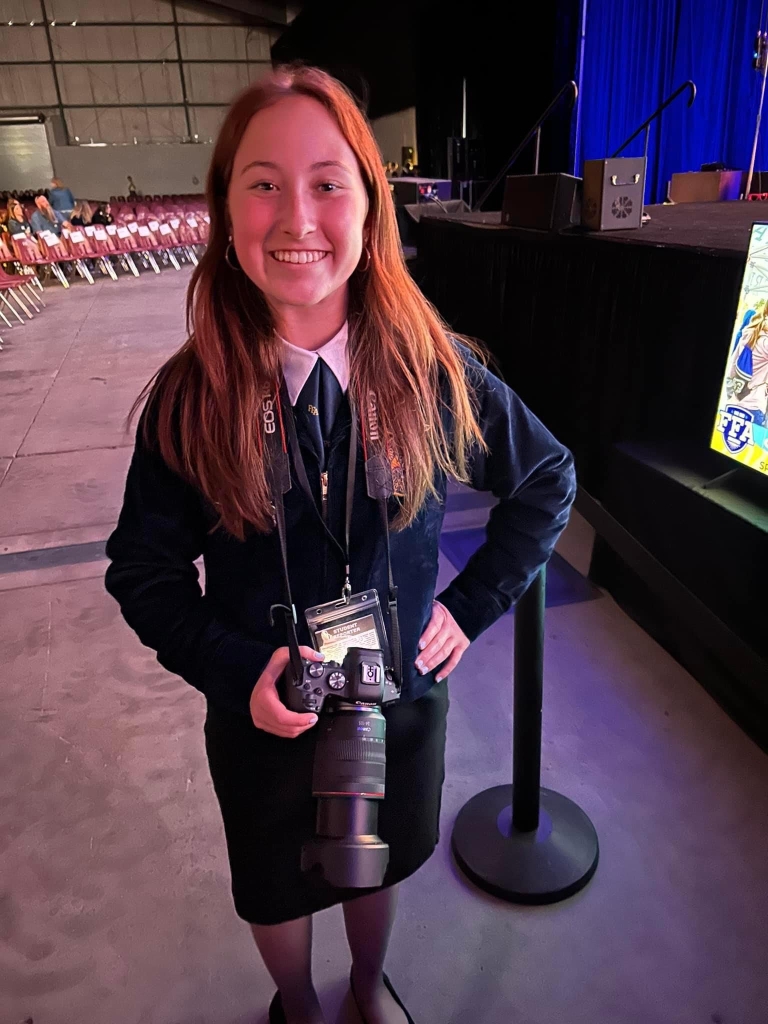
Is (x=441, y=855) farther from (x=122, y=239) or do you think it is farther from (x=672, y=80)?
(x=122, y=239)

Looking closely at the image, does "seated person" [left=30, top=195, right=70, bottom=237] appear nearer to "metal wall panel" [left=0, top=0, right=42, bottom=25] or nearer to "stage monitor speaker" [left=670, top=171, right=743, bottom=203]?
"stage monitor speaker" [left=670, top=171, right=743, bottom=203]

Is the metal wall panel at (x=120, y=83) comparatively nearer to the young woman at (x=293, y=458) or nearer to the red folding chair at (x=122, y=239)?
the red folding chair at (x=122, y=239)

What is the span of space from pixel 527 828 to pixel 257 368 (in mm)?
1184

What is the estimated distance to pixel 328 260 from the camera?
33.5 inches

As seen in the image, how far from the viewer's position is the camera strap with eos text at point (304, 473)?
2.91 ft

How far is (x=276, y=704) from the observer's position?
85 centimetres

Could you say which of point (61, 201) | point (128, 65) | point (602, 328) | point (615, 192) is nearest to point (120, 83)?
point (128, 65)

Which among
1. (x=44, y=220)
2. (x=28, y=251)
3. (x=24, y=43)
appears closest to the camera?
(x=28, y=251)

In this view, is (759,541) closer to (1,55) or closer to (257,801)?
(257,801)

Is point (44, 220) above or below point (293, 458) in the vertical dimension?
above

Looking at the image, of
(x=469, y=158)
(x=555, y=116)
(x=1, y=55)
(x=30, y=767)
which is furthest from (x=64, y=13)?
(x=30, y=767)

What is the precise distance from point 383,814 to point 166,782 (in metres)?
1.00

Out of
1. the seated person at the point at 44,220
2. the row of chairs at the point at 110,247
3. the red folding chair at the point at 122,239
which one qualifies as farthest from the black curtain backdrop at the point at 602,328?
the seated person at the point at 44,220

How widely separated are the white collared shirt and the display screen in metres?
1.22
